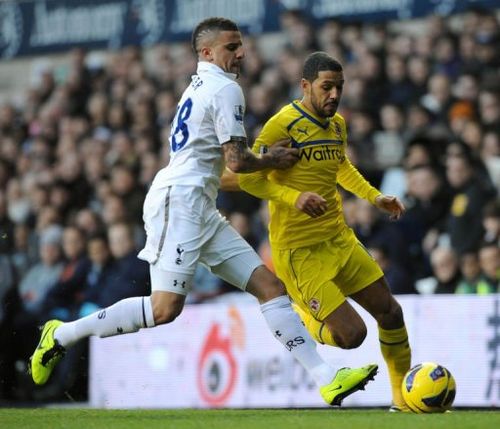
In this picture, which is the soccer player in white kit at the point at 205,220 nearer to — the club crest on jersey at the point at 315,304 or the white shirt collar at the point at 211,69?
the white shirt collar at the point at 211,69

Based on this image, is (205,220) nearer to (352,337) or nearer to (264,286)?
(264,286)

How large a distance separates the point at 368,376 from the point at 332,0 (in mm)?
9262

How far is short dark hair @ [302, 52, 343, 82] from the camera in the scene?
27.2 feet

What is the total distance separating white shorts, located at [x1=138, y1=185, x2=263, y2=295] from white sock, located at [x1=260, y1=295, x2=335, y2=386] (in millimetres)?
265

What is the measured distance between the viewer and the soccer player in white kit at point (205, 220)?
784cm

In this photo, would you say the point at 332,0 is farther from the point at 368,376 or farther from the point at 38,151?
the point at 368,376

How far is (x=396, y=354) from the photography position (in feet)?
28.6

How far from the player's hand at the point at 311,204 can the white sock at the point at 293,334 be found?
0.58 m

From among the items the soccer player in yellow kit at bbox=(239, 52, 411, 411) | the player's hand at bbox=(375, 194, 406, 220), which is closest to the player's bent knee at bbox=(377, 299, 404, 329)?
the soccer player in yellow kit at bbox=(239, 52, 411, 411)

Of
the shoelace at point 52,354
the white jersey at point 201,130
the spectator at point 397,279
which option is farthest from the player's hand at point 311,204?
the spectator at point 397,279

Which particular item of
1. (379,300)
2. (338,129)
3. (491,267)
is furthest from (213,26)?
(491,267)

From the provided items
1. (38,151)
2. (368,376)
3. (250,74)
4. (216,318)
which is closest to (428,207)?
(216,318)

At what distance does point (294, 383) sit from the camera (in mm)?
11273

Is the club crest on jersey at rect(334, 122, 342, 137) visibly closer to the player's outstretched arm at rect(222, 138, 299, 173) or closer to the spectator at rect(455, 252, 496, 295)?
the player's outstretched arm at rect(222, 138, 299, 173)
